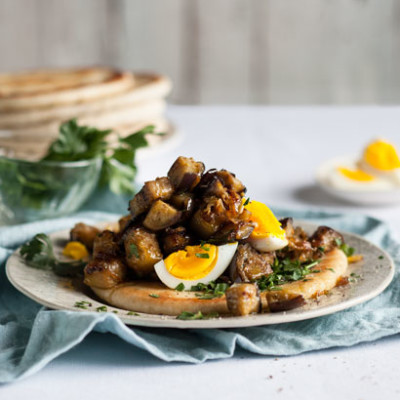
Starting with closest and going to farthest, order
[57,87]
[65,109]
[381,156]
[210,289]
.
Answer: [210,289], [381,156], [65,109], [57,87]

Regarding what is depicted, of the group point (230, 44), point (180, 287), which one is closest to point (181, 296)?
point (180, 287)

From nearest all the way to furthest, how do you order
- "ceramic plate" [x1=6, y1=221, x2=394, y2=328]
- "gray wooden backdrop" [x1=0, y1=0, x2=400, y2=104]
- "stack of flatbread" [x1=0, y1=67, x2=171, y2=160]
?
"ceramic plate" [x1=6, y1=221, x2=394, y2=328], "stack of flatbread" [x1=0, y1=67, x2=171, y2=160], "gray wooden backdrop" [x1=0, y1=0, x2=400, y2=104]

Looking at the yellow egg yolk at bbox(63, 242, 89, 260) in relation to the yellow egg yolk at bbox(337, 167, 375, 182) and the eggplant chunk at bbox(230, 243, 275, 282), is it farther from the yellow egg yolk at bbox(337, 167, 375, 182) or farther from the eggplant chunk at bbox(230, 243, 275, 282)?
the yellow egg yolk at bbox(337, 167, 375, 182)

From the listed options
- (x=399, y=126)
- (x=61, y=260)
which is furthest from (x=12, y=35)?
(x=61, y=260)

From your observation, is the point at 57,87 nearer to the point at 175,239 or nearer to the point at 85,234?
the point at 85,234

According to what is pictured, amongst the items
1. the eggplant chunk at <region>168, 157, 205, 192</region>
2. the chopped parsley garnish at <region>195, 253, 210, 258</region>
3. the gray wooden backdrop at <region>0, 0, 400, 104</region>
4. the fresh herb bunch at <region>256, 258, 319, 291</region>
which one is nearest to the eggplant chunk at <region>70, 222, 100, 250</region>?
the eggplant chunk at <region>168, 157, 205, 192</region>

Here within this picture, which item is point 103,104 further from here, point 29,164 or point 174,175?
point 174,175
